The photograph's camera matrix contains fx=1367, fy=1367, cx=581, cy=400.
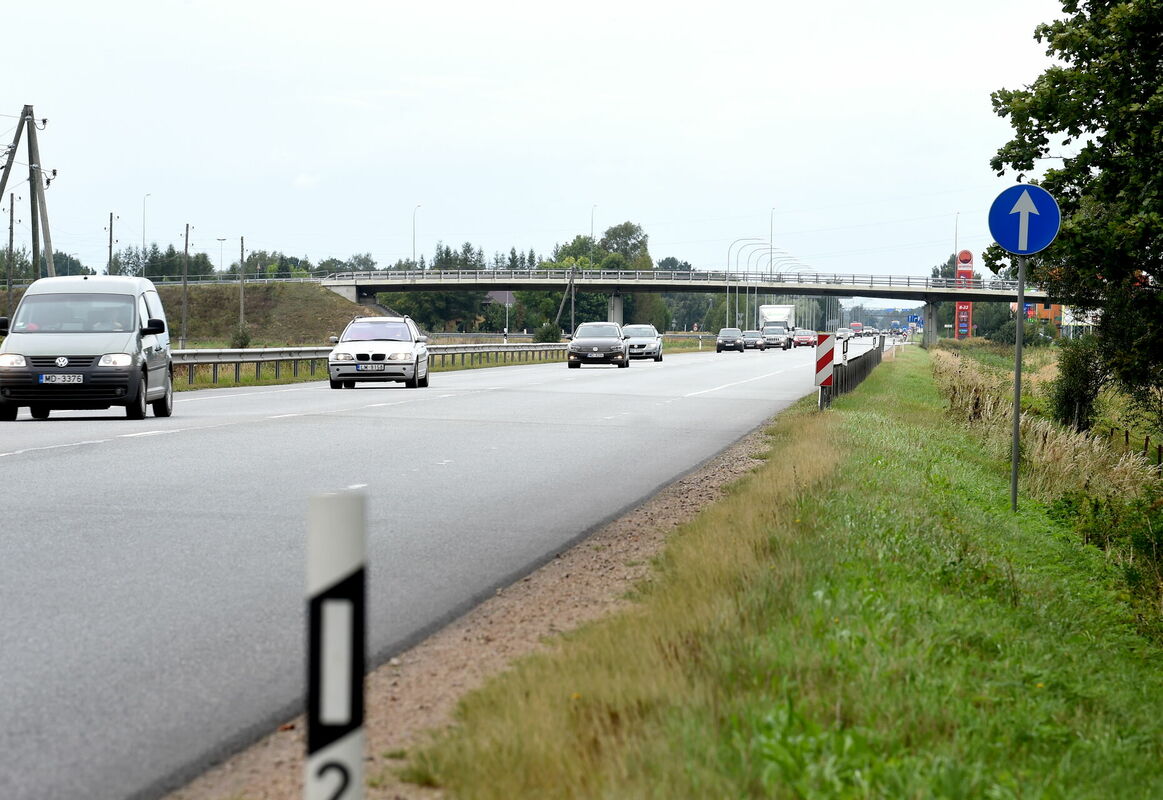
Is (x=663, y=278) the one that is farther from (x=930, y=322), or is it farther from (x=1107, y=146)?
(x=1107, y=146)

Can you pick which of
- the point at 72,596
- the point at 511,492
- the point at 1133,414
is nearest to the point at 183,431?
the point at 511,492

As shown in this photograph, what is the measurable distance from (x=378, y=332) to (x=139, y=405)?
41.2ft

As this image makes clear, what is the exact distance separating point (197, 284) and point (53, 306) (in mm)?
122427

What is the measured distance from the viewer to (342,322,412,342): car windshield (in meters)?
31.9

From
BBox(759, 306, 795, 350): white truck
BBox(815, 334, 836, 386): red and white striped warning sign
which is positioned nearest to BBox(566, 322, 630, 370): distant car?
BBox(815, 334, 836, 386): red and white striped warning sign

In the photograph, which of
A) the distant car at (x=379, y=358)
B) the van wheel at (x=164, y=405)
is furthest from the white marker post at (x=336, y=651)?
the distant car at (x=379, y=358)

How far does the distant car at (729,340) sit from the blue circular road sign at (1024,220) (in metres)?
72.2

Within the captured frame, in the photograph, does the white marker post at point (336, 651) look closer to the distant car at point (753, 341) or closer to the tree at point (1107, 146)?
the tree at point (1107, 146)

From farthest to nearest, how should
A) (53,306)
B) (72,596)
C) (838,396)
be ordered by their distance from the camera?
(838,396)
(53,306)
(72,596)

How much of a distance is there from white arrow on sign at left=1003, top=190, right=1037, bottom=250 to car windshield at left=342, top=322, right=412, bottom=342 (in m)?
20.7

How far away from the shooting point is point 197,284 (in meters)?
139

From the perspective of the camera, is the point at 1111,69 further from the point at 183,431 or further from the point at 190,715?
the point at 190,715

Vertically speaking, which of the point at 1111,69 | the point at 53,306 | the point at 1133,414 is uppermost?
the point at 1111,69

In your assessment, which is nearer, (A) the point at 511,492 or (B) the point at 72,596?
(B) the point at 72,596
